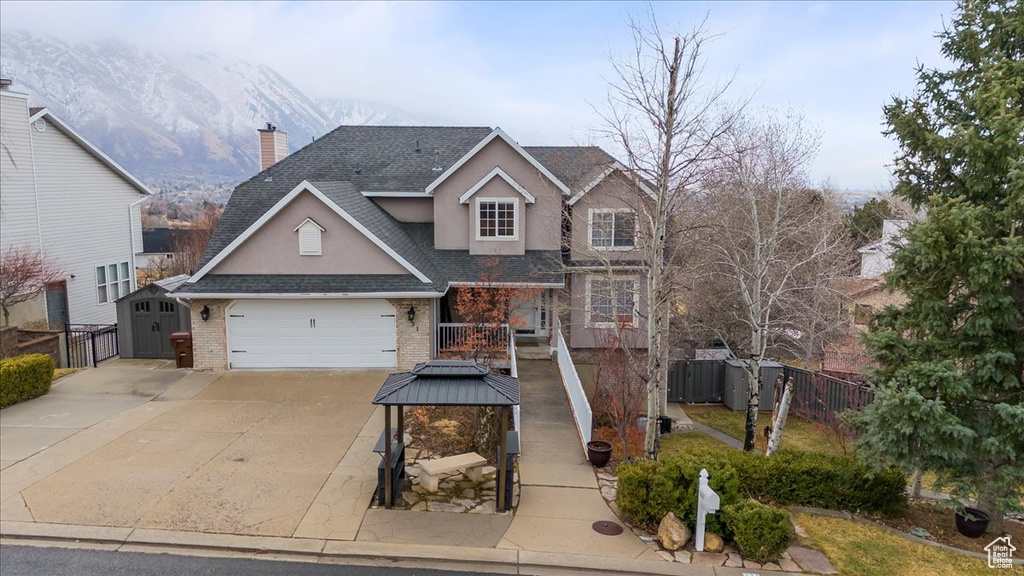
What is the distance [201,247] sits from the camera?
39.6 m

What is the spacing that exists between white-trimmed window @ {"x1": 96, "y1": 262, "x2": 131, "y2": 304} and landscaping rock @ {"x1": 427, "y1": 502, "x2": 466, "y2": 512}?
23094 mm

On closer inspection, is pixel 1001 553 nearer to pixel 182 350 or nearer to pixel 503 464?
pixel 503 464

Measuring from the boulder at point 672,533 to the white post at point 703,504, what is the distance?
183 mm

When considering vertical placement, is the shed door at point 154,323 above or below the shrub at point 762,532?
above

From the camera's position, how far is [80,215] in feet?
80.9

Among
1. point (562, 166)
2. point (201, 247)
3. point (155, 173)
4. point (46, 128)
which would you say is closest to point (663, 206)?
point (562, 166)

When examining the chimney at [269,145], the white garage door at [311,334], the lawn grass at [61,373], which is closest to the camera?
the lawn grass at [61,373]

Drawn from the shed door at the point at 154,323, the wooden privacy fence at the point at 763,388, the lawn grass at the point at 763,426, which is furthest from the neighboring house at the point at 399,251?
the lawn grass at the point at 763,426

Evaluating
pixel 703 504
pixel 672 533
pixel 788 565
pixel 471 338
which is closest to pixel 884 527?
pixel 788 565

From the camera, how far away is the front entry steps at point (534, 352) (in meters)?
19.7

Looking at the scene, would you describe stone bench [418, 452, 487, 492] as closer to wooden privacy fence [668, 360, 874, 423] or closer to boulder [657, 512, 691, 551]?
boulder [657, 512, 691, 551]

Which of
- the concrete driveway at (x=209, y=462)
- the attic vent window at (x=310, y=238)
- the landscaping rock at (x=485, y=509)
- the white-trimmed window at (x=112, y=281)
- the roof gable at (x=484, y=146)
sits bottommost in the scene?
the landscaping rock at (x=485, y=509)

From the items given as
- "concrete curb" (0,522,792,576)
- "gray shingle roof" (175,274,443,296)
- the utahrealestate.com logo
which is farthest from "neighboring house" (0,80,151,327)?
the utahrealestate.com logo

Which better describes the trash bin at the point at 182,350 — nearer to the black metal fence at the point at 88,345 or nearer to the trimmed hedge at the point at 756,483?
the black metal fence at the point at 88,345
